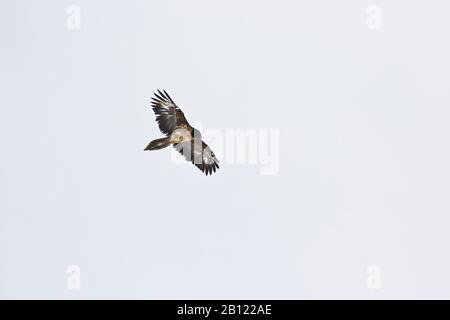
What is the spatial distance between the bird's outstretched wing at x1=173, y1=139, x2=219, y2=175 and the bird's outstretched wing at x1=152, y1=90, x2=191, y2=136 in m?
0.94

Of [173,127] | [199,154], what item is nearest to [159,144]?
[173,127]

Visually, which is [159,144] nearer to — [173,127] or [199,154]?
[173,127]

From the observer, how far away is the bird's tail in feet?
74.0

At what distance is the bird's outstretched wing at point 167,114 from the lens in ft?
77.3

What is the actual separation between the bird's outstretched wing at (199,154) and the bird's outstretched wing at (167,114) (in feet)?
3.09

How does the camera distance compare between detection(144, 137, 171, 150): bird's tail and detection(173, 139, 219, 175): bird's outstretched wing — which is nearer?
detection(144, 137, 171, 150): bird's tail

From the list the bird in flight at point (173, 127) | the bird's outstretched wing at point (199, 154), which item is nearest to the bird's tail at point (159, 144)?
the bird in flight at point (173, 127)

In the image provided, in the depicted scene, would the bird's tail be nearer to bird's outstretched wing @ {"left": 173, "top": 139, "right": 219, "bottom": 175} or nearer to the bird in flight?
the bird in flight

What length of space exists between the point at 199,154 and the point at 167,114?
6.96 ft

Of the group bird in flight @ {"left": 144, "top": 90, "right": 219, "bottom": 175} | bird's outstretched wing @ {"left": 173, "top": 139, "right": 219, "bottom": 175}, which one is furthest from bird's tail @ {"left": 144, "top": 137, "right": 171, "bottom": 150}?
bird's outstretched wing @ {"left": 173, "top": 139, "right": 219, "bottom": 175}
